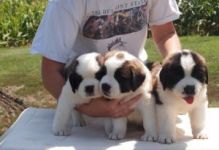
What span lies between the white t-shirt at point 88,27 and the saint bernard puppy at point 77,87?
0.79ft

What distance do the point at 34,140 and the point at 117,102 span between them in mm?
484

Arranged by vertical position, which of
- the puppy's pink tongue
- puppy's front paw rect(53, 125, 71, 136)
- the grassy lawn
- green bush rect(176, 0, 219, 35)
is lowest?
the grassy lawn

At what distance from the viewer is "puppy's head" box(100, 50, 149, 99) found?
2.69 m

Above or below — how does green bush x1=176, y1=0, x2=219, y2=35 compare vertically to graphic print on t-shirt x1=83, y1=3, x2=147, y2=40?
below

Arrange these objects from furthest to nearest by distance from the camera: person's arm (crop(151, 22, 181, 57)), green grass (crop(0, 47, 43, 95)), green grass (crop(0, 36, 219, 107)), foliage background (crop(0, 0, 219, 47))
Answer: foliage background (crop(0, 0, 219, 47)) → green grass (crop(0, 47, 43, 95)) → green grass (crop(0, 36, 219, 107)) → person's arm (crop(151, 22, 181, 57))

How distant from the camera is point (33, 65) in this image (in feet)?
23.9

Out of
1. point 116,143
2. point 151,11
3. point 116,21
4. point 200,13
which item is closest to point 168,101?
point 116,143

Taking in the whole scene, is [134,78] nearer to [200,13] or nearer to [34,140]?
[34,140]

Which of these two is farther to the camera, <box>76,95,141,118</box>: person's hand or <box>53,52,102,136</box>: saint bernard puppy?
<box>76,95,141,118</box>: person's hand

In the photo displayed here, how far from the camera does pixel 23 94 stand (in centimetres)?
602

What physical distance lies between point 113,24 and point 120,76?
2.03 feet

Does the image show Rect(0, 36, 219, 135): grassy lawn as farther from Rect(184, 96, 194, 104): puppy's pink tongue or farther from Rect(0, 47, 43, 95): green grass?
Rect(184, 96, 194, 104): puppy's pink tongue

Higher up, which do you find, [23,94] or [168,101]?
[168,101]

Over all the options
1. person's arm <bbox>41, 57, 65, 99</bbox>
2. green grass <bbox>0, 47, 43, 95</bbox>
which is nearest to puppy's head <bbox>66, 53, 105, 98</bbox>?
person's arm <bbox>41, 57, 65, 99</bbox>
